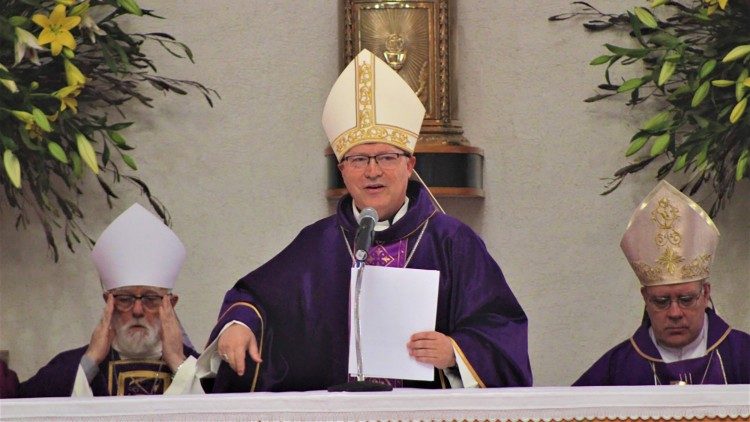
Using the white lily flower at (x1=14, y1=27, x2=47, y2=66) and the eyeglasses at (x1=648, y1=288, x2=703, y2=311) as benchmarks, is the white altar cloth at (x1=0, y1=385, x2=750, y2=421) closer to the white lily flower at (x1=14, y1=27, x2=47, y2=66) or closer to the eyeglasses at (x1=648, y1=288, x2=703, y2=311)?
the eyeglasses at (x1=648, y1=288, x2=703, y2=311)

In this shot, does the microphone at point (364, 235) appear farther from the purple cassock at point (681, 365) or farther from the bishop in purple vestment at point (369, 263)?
the purple cassock at point (681, 365)

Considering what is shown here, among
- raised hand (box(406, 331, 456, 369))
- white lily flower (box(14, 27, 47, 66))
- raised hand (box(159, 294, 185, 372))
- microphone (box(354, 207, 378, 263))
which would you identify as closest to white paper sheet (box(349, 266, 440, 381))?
raised hand (box(406, 331, 456, 369))

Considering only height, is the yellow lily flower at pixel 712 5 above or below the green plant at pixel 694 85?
above

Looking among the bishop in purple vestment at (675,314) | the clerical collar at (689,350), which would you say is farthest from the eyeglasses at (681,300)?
the clerical collar at (689,350)

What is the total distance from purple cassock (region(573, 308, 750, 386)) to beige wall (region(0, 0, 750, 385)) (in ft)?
4.06

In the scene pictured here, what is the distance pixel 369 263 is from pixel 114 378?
112 cm

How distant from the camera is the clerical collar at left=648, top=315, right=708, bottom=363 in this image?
22.0 feet

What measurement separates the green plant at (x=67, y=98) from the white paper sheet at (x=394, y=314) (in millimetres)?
1775

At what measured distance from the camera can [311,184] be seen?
319 inches

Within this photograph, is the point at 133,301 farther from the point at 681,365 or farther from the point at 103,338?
the point at 681,365

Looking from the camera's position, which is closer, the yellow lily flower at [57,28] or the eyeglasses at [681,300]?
the eyeglasses at [681,300]

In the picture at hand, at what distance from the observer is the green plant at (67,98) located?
718 cm

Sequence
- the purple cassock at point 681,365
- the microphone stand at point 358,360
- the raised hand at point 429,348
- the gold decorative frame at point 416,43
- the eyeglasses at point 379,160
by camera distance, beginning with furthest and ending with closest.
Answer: the gold decorative frame at point 416,43 < the purple cassock at point 681,365 < the eyeglasses at point 379,160 < the raised hand at point 429,348 < the microphone stand at point 358,360

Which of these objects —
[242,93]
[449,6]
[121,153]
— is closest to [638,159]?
[449,6]
